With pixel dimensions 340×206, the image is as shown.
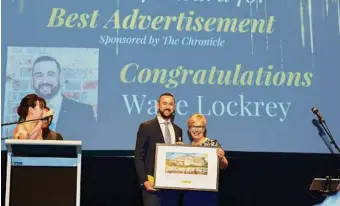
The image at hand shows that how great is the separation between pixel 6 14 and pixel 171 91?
164cm

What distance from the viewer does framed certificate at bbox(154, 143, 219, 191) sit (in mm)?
4266

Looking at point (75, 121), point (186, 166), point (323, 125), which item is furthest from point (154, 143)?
point (323, 125)

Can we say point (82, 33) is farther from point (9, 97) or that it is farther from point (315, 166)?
point (315, 166)

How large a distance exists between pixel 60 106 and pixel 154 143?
1024 millimetres

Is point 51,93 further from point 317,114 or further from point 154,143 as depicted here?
point 317,114

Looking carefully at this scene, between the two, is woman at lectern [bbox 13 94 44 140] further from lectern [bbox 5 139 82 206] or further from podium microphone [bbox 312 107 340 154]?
podium microphone [bbox 312 107 340 154]

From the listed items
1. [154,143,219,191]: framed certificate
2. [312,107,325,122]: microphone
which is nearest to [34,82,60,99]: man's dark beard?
[154,143,219,191]: framed certificate

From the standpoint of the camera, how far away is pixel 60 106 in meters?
4.91

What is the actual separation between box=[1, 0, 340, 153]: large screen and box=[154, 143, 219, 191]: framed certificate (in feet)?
2.24

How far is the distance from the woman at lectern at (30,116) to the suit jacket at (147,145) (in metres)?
0.79

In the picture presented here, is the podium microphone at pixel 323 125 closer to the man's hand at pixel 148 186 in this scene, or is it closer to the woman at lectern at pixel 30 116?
the man's hand at pixel 148 186

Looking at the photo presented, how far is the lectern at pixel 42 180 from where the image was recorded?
3709mm

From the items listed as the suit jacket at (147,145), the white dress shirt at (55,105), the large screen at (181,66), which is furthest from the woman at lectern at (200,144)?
the white dress shirt at (55,105)

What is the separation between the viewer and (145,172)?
431 centimetres
